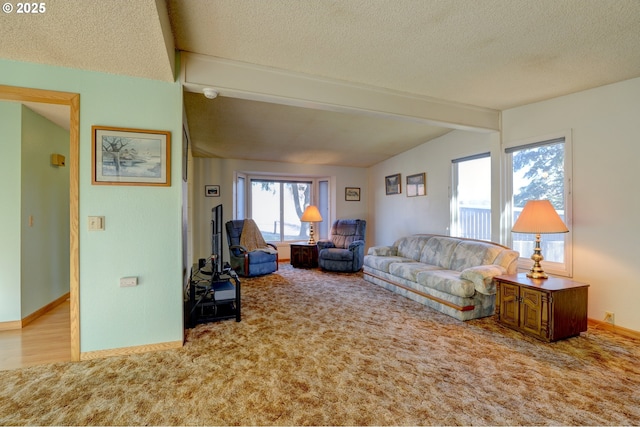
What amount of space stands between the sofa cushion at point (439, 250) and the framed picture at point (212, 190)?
4.07 metres

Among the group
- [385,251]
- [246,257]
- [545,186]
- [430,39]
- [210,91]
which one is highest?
[430,39]

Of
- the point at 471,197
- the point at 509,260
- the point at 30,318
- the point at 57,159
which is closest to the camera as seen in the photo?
the point at 30,318

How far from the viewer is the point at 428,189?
5129mm

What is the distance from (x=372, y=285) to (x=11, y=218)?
4.39 metres

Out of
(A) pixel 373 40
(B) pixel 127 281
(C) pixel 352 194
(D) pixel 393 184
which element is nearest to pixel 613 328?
(A) pixel 373 40

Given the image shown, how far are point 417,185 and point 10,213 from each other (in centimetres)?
547

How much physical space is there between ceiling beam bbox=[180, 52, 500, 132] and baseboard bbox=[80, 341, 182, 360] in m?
2.22

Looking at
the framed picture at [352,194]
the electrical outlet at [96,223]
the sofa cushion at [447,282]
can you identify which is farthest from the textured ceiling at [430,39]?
the framed picture at [352,194]

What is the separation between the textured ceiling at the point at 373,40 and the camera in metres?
1.80

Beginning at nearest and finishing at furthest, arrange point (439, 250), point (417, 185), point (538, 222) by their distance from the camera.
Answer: point (538, 222)
point (439, 250)
point (417, 185)

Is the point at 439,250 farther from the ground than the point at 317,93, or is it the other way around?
the point at 317,93

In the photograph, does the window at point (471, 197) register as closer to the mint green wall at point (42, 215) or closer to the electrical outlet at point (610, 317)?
the electrical outlet at point (610, 317)

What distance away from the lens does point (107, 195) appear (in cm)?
235

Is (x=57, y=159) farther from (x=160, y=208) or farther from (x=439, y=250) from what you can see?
(x=439, y=250)
